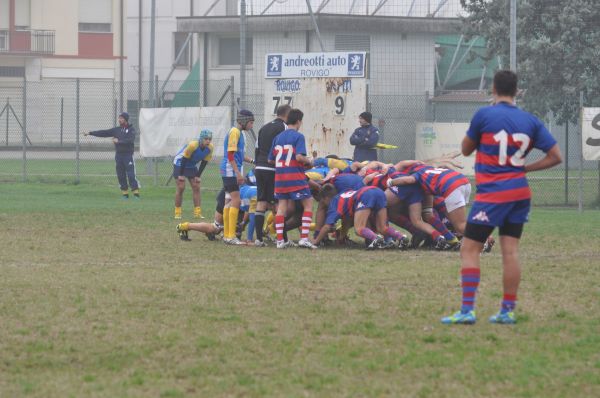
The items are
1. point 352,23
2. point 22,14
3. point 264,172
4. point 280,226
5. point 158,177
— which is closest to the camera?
point 280,226

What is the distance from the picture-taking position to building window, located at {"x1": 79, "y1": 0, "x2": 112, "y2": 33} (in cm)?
5888

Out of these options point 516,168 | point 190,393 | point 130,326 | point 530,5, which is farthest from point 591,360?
point 530,5

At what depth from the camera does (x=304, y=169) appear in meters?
14.6

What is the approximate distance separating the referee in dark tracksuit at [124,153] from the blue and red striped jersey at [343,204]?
1075 centimetres

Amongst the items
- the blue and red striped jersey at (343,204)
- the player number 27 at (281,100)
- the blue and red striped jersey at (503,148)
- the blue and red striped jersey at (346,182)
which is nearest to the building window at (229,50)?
the player number 27 at (281,100)

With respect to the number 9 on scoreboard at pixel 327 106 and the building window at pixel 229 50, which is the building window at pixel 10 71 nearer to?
the building window at pixel 229 50

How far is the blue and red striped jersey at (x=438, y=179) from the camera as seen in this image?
44.9 ft

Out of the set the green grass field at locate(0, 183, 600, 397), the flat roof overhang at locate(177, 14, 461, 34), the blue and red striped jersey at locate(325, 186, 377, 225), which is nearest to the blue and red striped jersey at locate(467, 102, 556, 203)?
the green grass field at locate(0, 183, 600, 397)

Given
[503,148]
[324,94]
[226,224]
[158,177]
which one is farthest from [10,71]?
[503,148]

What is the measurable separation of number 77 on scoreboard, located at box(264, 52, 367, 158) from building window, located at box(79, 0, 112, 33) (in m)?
36.9

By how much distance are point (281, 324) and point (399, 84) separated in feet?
100

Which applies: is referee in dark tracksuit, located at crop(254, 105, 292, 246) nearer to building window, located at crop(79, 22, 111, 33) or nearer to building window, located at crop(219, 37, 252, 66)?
building window, located at crop(219, 37, 252, 66)

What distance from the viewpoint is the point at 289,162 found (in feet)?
47.3

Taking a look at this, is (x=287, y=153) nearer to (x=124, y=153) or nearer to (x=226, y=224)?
(x=226, y=224)
